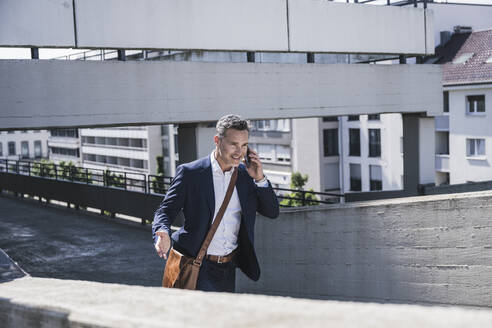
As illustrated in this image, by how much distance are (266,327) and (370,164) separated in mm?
60307

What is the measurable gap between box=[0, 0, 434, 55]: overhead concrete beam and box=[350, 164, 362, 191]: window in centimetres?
4773

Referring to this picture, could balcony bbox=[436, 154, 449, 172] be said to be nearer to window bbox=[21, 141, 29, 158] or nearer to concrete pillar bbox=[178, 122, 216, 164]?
concrete pillar bbox=[178, 122, 216, 164]

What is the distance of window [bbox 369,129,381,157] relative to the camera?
59934mm

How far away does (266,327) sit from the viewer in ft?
6.24

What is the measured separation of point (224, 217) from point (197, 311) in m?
2.28

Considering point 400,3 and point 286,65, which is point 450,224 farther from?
point 400,3

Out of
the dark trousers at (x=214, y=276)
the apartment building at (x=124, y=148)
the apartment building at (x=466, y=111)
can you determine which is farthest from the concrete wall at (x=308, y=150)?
the dark trousers at (x=214, y=276)

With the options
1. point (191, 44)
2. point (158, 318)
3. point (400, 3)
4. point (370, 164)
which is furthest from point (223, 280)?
point (370, 164)

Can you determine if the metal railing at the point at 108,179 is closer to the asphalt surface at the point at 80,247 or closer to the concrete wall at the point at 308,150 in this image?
the asphalt surface at the point at 80,247

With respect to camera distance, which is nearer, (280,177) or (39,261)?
(39,261)

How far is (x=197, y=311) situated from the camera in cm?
217

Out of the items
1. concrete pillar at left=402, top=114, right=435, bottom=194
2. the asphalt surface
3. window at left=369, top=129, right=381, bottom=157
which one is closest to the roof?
window at left=369, top=129, right=381, bottom=157

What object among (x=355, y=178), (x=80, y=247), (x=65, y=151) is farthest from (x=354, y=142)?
(x=65, y=151)

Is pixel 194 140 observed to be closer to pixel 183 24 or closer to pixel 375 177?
pixel 183 24
